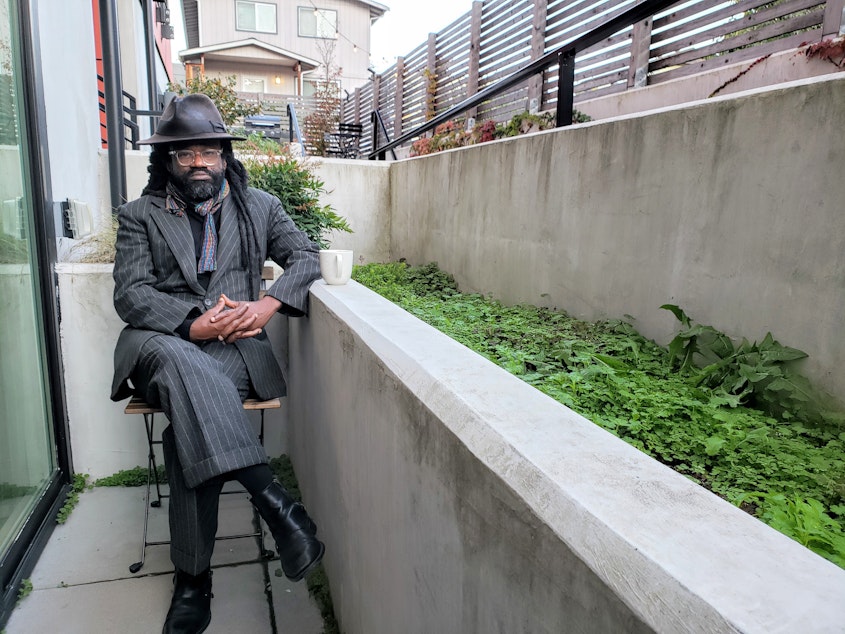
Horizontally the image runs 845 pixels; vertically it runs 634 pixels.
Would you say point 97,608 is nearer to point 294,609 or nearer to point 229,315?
point 294,609

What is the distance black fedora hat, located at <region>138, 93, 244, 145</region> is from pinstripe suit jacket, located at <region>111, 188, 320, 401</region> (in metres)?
0.28

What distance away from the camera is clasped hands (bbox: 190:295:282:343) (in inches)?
88.7

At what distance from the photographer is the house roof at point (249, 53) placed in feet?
57.5

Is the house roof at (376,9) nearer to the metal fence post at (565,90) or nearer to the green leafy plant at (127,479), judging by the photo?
the metal fence post at (565,90)

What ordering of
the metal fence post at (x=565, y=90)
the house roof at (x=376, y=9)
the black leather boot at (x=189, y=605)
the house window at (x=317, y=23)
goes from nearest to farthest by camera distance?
the black leather boot at (x=189, y=605) → the metal fence post at (x=565, y=90) → the house window at (x=317, y=23) → the house roof at (x=376, y=9)

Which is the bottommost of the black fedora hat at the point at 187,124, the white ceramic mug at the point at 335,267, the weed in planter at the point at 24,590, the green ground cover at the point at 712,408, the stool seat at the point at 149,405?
the weed in planter at the point at 24,590

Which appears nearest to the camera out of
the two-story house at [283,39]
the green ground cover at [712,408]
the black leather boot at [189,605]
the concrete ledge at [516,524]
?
the concrete ledge at [516,524]

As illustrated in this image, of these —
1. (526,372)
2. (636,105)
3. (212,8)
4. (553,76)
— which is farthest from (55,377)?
(212,8)

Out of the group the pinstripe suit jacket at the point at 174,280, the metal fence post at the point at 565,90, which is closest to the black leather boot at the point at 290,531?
the pinstripe suit jacket at the point at 174,280

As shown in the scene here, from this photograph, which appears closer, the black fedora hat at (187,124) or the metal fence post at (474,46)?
the black fedora hat at (187,124)

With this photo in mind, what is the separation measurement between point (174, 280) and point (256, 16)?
20.2 meters

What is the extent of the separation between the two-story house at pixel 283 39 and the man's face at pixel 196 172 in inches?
685

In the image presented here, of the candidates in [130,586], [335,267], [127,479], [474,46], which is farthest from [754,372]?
[474,46]

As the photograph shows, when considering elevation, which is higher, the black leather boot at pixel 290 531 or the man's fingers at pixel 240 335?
the man's fingers at pixel 240 335
